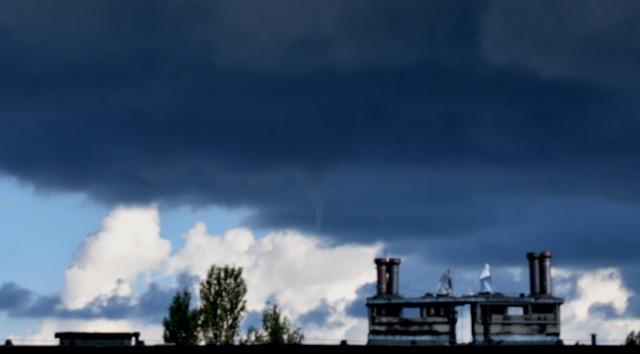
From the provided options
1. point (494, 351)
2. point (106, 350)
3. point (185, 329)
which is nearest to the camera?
point (494, 351)

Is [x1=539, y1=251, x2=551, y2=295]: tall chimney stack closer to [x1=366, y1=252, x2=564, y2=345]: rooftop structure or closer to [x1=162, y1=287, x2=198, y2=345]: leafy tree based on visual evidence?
[x1=366, y1=252, x2=564, y2=345]: rooftop structure

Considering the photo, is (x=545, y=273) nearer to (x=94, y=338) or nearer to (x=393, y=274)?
(x=393, y=274)

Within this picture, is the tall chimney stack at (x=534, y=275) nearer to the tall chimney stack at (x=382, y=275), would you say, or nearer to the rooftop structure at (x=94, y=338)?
the tall chimney stack at (x=382, y=275)

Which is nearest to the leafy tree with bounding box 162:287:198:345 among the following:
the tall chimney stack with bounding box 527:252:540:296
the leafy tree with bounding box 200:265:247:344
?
the leafy tree with bounding box 200:265:247:344

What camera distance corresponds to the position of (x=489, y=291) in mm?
42781

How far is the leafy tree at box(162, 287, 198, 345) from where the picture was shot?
69312 mm

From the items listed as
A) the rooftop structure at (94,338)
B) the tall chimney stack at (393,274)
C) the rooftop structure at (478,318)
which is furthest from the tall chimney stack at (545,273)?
the rooftop structure at (94,338)

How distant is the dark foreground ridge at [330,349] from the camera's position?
2772cm

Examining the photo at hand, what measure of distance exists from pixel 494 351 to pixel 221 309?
4466 centimetres

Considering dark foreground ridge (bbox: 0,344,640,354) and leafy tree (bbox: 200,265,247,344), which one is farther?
leafy tree (bbox: 200,265,247,344)

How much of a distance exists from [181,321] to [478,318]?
33185 mm

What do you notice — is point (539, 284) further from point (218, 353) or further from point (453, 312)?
point (218, 353)

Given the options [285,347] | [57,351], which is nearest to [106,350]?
[57,351]

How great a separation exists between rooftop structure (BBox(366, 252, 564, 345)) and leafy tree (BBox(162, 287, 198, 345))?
2875 centimetres
